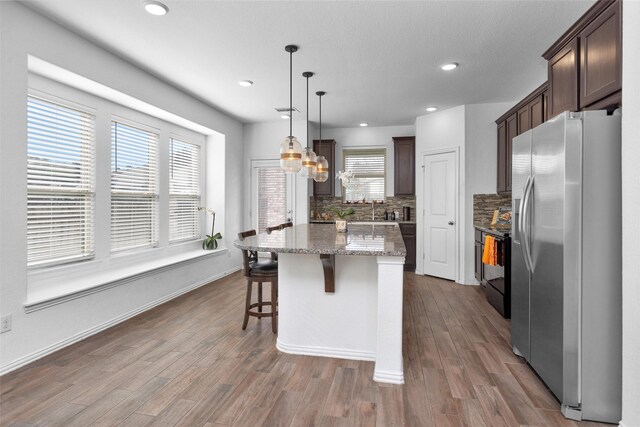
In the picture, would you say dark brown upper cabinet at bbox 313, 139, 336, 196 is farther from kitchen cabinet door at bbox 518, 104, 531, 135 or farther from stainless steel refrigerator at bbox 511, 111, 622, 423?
stainless steel refrigerator at bbox 511, 111, 622, 423

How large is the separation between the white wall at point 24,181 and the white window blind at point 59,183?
474mm

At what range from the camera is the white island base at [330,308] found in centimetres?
269

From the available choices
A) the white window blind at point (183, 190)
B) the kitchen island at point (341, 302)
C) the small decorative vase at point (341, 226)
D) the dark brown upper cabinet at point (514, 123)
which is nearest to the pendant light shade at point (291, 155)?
the small decorative vase at point (341, 226)

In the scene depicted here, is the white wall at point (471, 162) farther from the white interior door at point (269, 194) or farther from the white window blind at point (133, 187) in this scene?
the white window blind at point (133, 187)

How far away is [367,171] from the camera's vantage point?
22.5ft

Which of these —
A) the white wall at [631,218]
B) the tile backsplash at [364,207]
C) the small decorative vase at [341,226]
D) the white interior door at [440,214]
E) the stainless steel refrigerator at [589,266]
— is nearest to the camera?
the white wall at [631,218]

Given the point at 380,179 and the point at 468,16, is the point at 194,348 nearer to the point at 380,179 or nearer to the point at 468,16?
the point at 468,16

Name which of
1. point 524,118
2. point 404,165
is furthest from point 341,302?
point 404,165

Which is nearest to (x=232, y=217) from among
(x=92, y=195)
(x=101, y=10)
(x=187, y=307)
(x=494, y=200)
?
(x=187, y=307)

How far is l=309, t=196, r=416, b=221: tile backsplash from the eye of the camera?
6.65m

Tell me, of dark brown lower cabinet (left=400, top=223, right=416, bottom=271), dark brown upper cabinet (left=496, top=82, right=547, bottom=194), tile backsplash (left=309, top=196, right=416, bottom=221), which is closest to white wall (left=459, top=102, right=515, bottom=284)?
dark brown upper cabinet (left=496, top=82, right=547, bottom=194)

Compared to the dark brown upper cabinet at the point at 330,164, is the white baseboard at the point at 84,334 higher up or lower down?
lower down

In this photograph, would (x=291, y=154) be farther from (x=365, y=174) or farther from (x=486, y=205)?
(x=365, y=174)

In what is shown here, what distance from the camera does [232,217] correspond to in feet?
19.8
